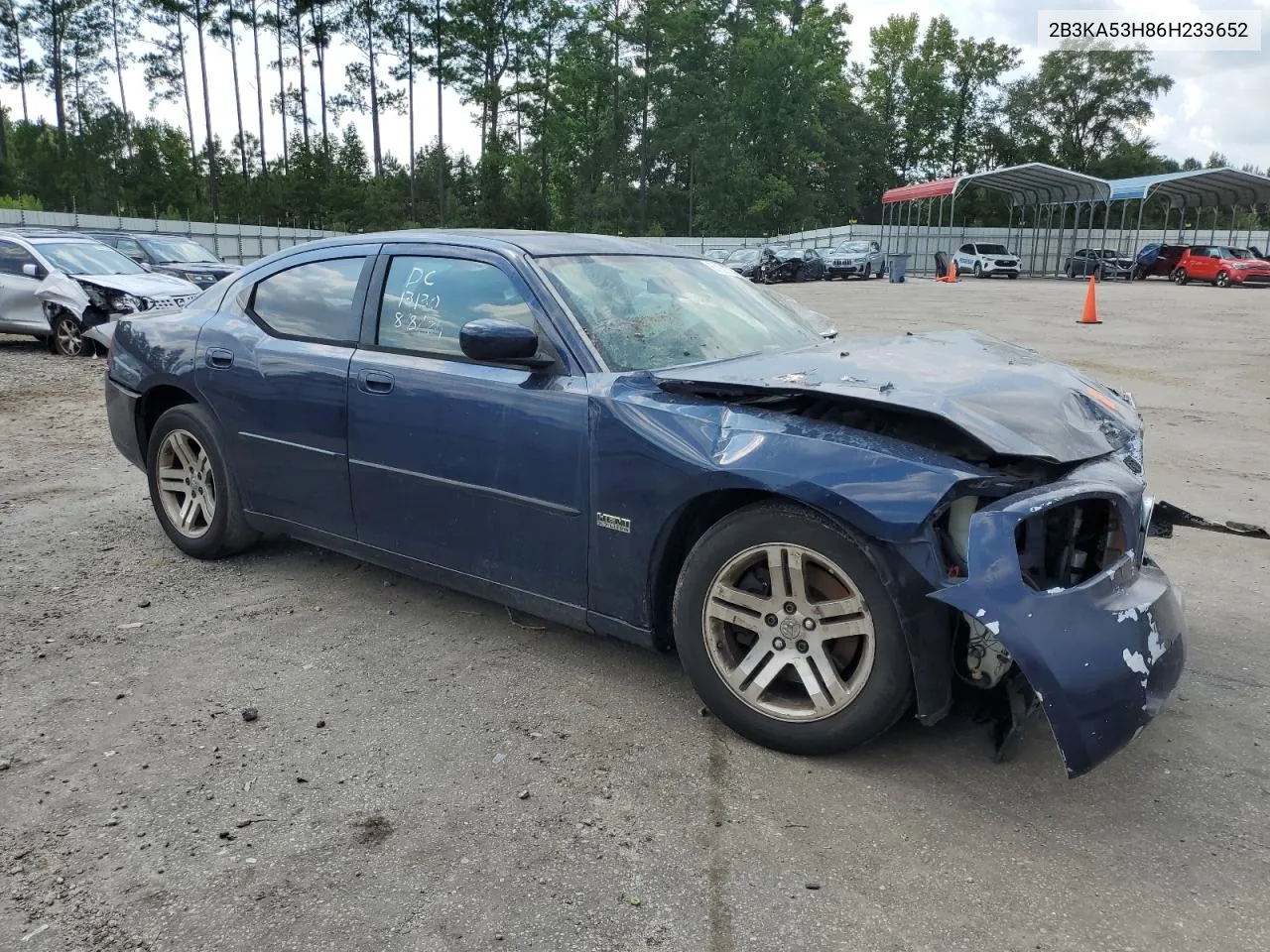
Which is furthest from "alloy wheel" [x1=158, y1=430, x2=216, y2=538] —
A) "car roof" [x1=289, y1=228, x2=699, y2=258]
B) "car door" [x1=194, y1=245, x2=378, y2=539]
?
"car roof" [x1=289, y1=228, x2=699, y2=258]

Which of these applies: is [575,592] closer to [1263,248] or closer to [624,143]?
[1263,248]

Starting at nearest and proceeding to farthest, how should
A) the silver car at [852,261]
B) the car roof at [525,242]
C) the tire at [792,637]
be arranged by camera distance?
the tire at [792,637] < the car roof at [525,242] < the silver car at [852,261]

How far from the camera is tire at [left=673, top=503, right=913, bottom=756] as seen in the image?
107 inches

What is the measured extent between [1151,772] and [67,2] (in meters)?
61.6

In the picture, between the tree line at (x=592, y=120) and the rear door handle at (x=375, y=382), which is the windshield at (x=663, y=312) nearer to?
the rear door handle at (x=375, y=382)

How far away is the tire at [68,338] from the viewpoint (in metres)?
12.6

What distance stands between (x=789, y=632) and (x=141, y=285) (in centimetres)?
1226

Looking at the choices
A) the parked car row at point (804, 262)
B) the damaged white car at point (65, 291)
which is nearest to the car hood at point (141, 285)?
the damaged white car at point (65, 291)

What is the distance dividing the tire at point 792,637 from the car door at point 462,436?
1.67 ft

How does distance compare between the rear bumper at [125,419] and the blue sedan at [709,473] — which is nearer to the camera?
the blue sedan at [709,473]

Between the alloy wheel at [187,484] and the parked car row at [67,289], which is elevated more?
the parked car row at [67,289]

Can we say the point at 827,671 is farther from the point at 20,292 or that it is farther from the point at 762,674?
the point at 20,292

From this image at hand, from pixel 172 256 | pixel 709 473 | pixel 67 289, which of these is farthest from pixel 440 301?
pixel 172 256

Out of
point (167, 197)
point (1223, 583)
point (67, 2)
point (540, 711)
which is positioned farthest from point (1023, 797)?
point (67, 2)
